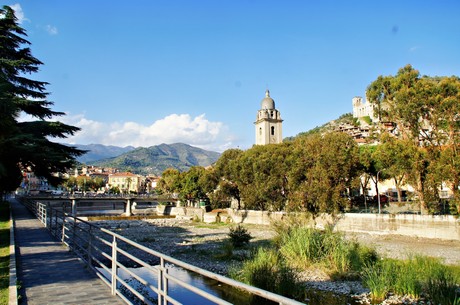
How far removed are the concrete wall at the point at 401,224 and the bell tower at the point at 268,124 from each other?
2325 inches

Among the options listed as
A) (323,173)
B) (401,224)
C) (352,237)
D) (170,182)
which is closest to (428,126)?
(401,224)

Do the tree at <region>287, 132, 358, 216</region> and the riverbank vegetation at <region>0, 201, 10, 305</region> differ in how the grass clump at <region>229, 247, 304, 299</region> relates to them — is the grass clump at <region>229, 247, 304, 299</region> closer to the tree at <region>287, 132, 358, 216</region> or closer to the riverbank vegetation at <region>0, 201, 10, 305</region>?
the riverbank vegetation at <region>0, 201, 10, 305</region>

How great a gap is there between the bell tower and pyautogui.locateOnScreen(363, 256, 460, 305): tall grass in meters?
80.6

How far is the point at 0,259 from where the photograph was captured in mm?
9891

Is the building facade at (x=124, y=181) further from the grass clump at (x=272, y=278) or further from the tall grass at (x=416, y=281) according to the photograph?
the tall grass at (x=416, y=281)

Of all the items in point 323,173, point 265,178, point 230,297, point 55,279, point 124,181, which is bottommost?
point 230,297

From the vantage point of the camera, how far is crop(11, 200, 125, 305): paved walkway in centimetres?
662

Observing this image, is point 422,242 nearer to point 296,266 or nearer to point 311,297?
point 296,266

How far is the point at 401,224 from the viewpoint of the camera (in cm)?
3005

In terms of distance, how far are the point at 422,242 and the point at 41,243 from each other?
83.1 feet

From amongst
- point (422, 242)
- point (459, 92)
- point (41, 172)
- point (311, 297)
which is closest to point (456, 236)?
point (422, 242)

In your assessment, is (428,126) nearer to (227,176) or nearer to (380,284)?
(380,284)

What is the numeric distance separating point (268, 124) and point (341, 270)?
8007cm

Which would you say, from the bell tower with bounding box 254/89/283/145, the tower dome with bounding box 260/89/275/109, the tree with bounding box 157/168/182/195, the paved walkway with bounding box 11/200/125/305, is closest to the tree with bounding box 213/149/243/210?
the tree with bounding box 157/168/182/195
